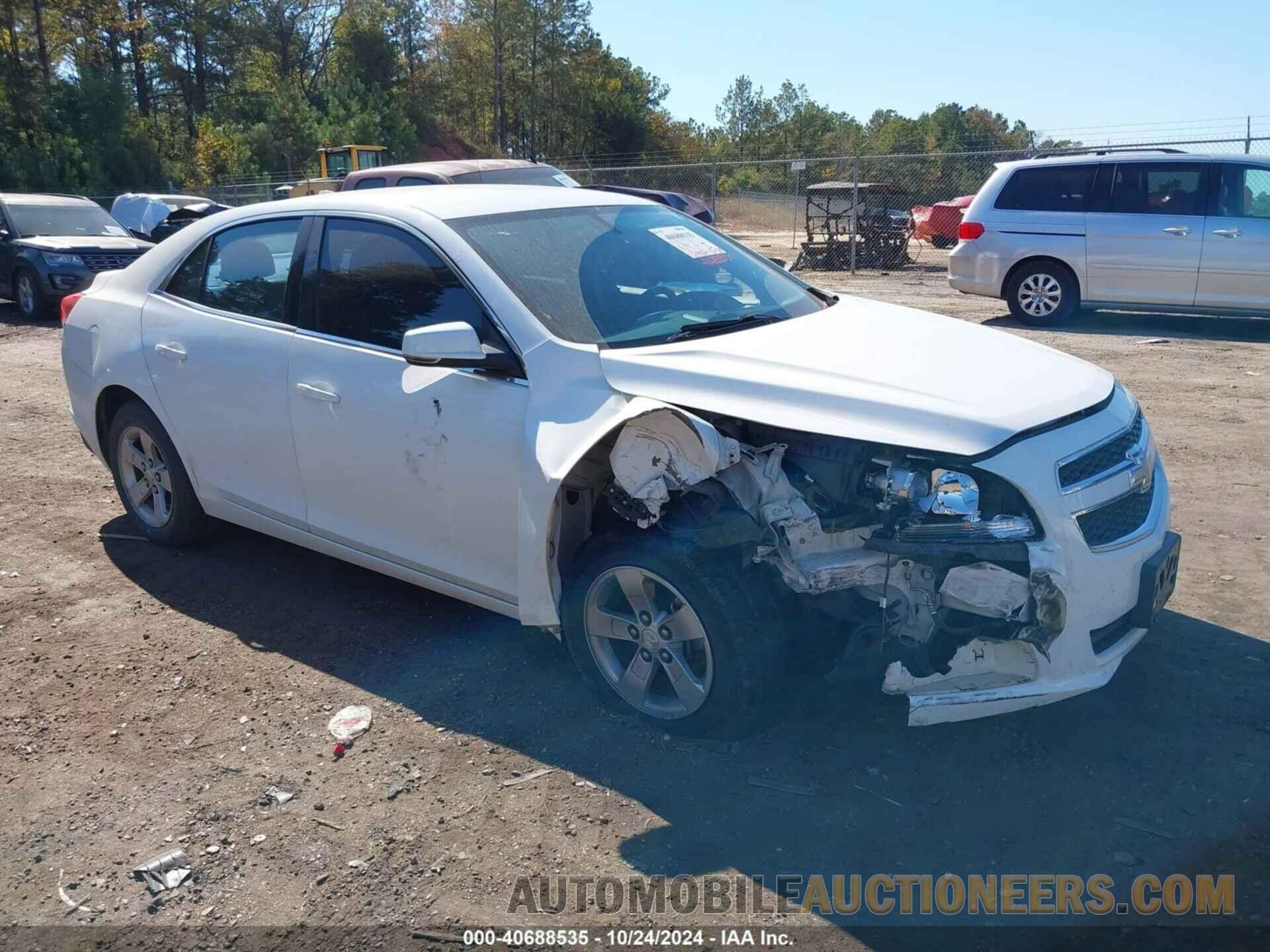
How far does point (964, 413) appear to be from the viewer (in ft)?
10.6

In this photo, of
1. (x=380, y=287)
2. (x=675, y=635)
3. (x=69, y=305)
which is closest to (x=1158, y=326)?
(x=380, y=287)

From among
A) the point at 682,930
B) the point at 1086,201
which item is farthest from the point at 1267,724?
the point at 1086,201

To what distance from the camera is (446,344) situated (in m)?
3.67

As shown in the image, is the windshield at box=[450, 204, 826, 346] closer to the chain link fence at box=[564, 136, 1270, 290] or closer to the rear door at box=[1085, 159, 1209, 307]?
the rear door at box=[1085, 159, 1209, 307]

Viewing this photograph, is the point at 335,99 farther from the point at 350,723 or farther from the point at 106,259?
the point at 350,723

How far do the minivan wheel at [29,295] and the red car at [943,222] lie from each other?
1583 cm

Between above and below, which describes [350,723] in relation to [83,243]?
below

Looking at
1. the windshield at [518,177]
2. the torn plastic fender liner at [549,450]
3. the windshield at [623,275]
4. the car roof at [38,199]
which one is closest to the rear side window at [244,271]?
the windshield at [623,275]

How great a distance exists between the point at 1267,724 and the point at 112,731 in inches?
157

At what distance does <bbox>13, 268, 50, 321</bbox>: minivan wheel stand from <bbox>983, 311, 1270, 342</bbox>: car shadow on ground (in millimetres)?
12000

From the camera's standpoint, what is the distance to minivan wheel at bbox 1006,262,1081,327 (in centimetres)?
1205

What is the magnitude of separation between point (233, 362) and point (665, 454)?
87.7 inches

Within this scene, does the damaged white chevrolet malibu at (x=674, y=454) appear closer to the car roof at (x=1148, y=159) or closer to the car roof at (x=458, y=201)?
the car roof at (x=458, y=201)

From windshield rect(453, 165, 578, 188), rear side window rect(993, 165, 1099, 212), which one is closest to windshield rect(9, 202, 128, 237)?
windshield rect(453, 165, 578, 188)
